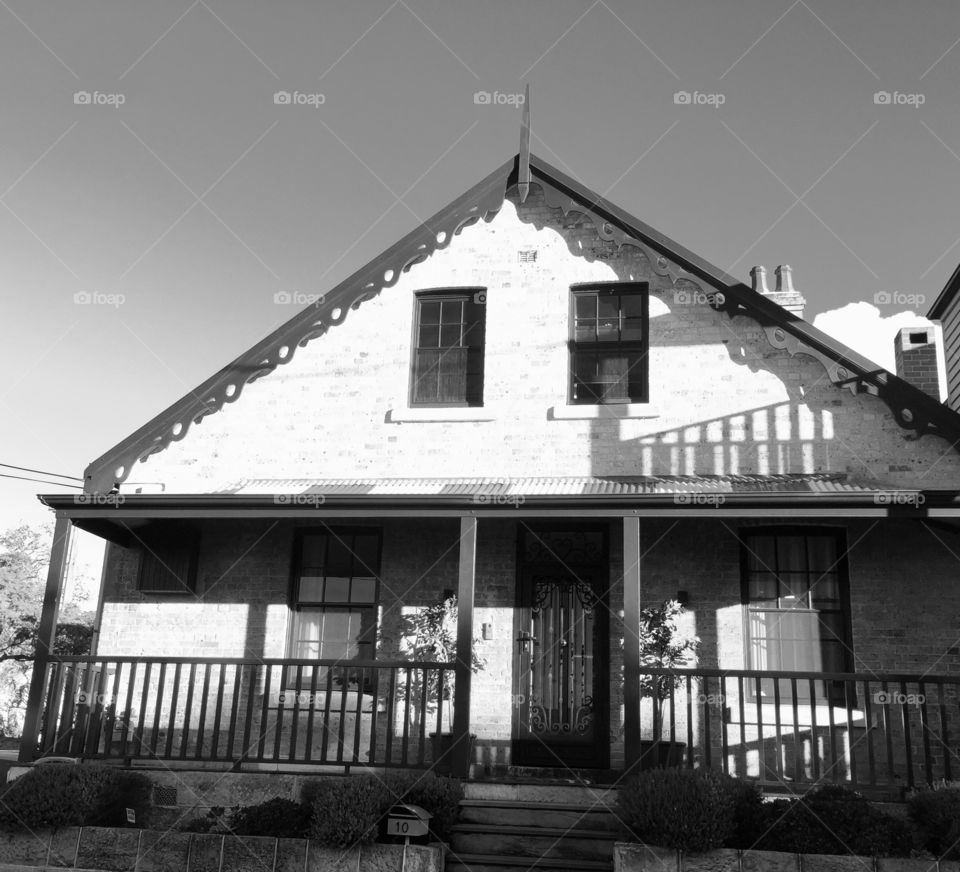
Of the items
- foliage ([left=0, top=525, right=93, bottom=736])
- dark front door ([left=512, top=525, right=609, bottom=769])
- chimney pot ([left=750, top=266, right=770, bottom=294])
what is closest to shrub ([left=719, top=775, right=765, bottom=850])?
dark front door ([left=512, top=525, right=609, bottom=769])

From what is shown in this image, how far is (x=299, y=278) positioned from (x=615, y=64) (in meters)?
4.41

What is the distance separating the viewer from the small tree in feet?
30.2

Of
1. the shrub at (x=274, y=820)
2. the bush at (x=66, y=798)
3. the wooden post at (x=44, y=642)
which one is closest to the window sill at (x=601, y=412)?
the shrub at (x=274, y=820)

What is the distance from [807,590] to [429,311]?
17.2 ft

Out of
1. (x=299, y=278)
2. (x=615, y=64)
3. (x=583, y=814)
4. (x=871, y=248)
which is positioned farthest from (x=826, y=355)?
(x=299, y=278)

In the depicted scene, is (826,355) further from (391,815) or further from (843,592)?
(391,815)

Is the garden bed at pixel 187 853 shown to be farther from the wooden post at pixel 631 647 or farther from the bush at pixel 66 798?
the wooden post at pixel 631 647

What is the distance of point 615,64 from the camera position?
10.9 metres

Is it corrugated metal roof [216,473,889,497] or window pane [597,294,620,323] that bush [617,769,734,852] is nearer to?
corrugated metal roof [216,473,889,497]

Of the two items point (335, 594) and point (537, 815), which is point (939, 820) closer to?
point (537, 815)

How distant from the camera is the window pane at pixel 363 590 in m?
10.5

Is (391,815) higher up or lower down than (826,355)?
lower down

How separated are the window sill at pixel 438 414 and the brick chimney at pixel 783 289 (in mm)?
4566

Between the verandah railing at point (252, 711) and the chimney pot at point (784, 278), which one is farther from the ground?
the chimney pot at point (784, 278)
